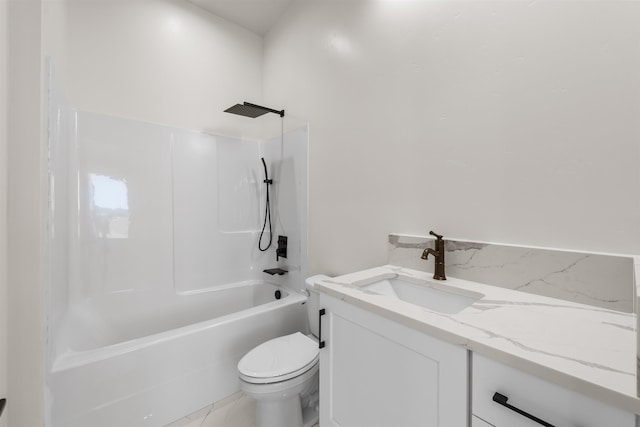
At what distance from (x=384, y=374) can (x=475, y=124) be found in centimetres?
110

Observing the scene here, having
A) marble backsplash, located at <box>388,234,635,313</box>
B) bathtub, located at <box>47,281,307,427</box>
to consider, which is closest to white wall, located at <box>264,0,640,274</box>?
marble backsplash, located at <box>388,234,635,313</box>

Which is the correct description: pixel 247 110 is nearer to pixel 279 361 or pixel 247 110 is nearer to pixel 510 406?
pixel 279 361

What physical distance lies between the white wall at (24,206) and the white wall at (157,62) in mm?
532

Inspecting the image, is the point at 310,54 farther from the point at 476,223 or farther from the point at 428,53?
the point at 476,223

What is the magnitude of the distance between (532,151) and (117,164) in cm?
252

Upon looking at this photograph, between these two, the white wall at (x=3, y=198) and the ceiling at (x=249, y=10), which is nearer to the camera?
the white wall at (x=3, y=198)

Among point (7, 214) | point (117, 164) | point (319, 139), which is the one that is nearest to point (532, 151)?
point (319, 139)

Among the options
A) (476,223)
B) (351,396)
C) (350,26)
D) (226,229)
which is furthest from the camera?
(226,229)

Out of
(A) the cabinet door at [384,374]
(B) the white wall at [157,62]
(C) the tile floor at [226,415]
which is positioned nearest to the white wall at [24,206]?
(B) the white wall at [157,62]

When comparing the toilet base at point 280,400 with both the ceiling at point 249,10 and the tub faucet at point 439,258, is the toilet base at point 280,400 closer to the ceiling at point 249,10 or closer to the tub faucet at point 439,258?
the tub faucet at point 439,258

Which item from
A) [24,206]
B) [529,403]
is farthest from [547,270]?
[24,206]

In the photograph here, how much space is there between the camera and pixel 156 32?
84.1 inches

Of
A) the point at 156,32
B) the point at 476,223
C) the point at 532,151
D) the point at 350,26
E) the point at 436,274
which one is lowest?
the point at 436,274

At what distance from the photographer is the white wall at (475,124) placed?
0.89 metres
